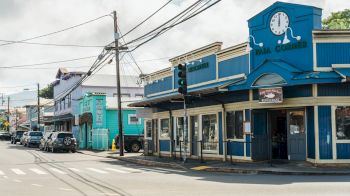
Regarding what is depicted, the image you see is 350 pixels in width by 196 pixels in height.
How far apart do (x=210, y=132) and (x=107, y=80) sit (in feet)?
114

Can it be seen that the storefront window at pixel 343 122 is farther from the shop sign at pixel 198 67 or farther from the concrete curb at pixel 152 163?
the shop sign at pixel 198 67

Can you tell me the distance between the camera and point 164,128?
105 feet

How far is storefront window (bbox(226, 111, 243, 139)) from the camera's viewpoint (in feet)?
76.4

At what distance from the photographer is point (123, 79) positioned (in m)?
62.0

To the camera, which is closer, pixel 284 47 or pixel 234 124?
pixel 284 47

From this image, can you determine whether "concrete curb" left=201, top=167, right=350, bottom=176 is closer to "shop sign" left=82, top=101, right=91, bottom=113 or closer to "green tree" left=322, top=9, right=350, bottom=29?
"green tree" left=322, top=9, right=350, bottom=29

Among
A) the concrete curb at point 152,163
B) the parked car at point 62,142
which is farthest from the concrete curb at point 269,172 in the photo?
the parked car at point 62,142

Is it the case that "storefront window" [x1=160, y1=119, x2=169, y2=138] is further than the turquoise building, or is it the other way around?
the turquoise building

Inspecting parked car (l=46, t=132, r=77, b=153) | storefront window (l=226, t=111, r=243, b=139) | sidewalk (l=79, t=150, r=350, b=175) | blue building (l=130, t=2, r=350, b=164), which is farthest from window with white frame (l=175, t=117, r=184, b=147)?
parked car (l=46, t=132, r=77, b=153)

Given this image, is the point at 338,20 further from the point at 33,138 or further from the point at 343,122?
the point at 33,138

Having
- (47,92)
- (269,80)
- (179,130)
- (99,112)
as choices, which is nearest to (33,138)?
(99,112)

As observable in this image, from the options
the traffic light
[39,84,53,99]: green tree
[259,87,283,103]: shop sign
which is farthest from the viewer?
[39,84,53,99]: green tree

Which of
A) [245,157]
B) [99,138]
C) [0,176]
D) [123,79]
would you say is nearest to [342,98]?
[245,157]

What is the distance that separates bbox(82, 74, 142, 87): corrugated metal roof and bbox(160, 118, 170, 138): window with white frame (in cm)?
2553
